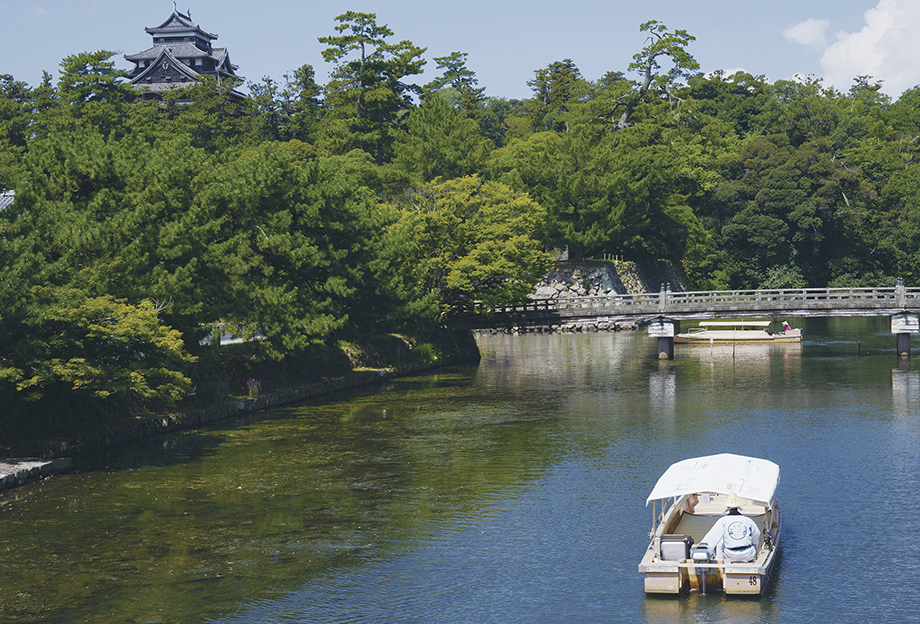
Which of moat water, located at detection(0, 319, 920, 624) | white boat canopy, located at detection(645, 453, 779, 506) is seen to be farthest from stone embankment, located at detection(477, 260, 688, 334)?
white boat canopy, located at detection(645, 453, 779, 506)

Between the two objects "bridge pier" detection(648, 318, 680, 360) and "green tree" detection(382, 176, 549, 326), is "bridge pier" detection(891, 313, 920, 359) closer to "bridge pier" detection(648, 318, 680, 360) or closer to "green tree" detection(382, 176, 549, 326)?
"bridge pier" detection(648, 318, 680, 360)

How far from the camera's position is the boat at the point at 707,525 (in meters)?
22.0

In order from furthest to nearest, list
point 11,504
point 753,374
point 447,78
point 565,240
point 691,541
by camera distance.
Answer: point 447,78 < point 565,240 < point 753,374 < point 11,504 < point 691,541

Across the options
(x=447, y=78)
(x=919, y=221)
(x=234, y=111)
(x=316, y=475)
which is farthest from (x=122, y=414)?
(x=447, y=78)

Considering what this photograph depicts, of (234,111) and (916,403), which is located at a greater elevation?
(234,111)

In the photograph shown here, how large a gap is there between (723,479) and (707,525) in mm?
1475

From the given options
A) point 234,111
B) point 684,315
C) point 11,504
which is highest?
point 234,111

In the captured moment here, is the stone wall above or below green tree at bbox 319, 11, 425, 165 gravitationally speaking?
below

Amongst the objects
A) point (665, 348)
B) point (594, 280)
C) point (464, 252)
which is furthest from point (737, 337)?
point (464, 252)

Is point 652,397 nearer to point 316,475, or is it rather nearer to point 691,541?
point 316,475

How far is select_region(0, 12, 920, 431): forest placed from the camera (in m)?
39.7

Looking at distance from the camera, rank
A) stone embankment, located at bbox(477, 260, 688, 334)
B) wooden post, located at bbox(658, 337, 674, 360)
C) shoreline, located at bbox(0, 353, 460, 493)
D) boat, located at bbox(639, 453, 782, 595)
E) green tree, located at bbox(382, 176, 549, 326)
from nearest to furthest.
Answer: boat, located at bbox(639, 453, 782, 595), shoreline, located at bbox(0, 353, 460, 493), green tree, located at bbox(382, 176, 549, 326), wooden post, located at bbox(658, 337, 674, 360), stone embankment, located at bbox(477, 260, 688, 334)

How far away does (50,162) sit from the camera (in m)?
45.6

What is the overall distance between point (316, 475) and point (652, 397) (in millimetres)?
23246
